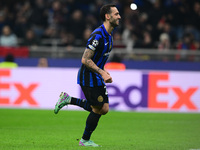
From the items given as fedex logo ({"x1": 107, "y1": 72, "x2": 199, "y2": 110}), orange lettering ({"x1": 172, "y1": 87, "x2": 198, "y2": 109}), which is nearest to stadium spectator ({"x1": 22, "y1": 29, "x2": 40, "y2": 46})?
fedex logo ({"x1": 107, "y1": 72, "x2": 199, "y2": 110})

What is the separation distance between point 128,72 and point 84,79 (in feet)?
25.1

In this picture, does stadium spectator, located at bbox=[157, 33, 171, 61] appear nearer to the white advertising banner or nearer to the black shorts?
the white advertising banner

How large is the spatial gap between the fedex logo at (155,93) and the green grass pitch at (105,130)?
53cm

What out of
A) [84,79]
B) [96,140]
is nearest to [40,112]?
[96,140]

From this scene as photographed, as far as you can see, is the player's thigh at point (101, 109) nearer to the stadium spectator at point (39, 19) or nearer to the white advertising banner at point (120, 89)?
the white advertising banner at point (120, 89)

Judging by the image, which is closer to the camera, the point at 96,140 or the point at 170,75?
the point at 96,140

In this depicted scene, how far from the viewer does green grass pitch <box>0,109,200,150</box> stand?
741 centimetres

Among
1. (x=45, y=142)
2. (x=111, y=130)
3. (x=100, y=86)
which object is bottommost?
(x=111, y=130)

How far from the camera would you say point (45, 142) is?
24.9 feet

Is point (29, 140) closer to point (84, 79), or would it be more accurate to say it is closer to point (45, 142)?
point (45, 142)

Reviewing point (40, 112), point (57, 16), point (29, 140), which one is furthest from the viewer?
point (57, 16)

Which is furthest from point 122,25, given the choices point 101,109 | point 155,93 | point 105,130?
point 101,109

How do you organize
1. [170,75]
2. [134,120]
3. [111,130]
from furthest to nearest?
[170,75], [134,120], [111,130]

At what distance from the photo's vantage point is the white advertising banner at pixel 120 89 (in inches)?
565
